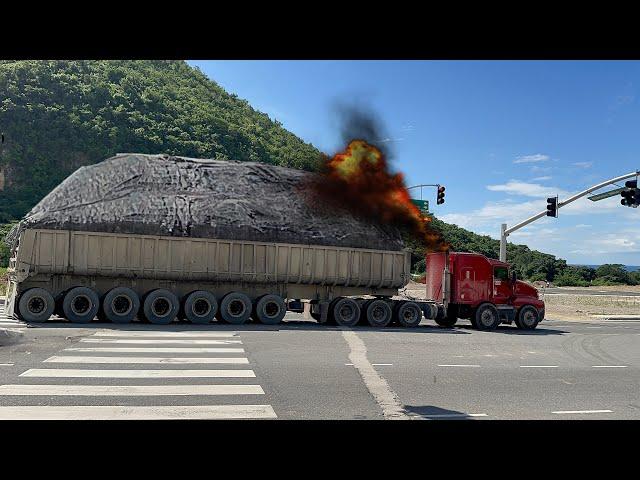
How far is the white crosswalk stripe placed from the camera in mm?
7598

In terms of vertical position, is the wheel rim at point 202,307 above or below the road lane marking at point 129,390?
above

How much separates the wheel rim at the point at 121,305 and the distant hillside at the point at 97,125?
3677cm

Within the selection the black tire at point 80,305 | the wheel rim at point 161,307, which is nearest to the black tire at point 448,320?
the wheel rim at point 161,307

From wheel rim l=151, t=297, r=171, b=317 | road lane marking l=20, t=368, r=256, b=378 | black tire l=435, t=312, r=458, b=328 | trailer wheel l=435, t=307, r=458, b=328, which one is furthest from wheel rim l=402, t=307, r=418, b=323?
road lane marking l=20, t=368, r=256, b=378

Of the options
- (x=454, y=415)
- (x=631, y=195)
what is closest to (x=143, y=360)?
(x=454, y=415)

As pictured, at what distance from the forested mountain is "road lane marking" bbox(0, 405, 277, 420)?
146 ft

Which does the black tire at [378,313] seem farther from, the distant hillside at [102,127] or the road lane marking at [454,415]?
the distant hillside at [102,127]

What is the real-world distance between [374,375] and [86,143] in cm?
5805

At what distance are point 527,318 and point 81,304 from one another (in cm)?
1436

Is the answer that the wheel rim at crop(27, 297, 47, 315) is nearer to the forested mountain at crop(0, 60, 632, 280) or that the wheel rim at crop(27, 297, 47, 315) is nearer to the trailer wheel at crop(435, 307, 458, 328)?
the trailer wheel at crop(435, 307, 458, 328)

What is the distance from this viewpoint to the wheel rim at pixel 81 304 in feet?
57.4

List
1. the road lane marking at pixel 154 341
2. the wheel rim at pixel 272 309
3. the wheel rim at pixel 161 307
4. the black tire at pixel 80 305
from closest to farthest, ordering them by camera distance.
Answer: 1. the road lane marking at pixel 154 341
2. the black tire at pixel 80 305
3. the wheel rim at pixel 161 307
4. the wheel rim at pixel 272 309

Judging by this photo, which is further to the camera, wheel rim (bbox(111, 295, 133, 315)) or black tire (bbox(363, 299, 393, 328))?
black tire (bbox(363, 299, 393, 328))
